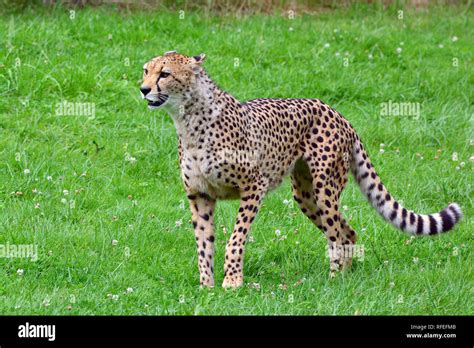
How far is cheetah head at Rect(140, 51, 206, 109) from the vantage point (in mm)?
6242

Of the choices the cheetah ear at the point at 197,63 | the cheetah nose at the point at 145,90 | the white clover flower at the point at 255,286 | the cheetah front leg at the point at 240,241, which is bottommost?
the white clover flower at the point at 255,286

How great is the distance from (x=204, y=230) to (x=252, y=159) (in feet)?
1.76

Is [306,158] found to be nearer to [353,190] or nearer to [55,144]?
[353,190]

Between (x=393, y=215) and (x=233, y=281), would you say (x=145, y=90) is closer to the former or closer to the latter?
(x=233, y=281)

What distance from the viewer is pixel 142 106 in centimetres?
942

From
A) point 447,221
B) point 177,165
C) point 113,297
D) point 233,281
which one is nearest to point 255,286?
point 233,281

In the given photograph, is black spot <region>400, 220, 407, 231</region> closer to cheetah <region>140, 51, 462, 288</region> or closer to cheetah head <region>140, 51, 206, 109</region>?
cheetah <region>140, 51, 462, 288</region>

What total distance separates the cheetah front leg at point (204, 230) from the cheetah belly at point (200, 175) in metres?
0.09

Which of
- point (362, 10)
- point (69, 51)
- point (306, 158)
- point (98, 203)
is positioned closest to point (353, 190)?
point (306, 158)

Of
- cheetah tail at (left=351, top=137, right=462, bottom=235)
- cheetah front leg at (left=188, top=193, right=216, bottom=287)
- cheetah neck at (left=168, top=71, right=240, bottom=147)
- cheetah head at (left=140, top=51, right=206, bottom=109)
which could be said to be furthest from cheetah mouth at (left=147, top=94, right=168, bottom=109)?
cheetah tail at (left=351, top=137, right=462, bottom=235)

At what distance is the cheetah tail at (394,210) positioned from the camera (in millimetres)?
6664

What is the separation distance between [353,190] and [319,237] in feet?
3.13

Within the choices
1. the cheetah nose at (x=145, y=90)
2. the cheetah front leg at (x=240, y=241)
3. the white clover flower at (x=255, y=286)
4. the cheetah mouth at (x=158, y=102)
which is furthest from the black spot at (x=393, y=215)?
the cheetah nose at (x=145, y=90)

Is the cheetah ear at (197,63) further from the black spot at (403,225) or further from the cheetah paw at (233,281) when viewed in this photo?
the black spot at (403,225)
